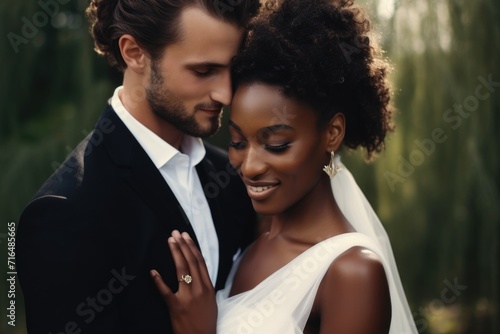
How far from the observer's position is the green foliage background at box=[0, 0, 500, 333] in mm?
2934

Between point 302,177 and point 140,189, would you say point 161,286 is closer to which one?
point 140,189

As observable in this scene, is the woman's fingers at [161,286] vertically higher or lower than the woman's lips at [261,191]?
lower

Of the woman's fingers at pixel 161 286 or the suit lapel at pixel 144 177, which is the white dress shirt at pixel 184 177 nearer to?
the suit lapel at pixel 144 177

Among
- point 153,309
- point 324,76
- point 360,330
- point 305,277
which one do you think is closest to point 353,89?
point 324,76

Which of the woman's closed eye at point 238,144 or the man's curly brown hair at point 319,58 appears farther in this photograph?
the woman's closed eye at point 238,144

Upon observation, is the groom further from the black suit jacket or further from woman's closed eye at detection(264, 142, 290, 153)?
woman's closed eye at detection(264, 142, 290, 153)

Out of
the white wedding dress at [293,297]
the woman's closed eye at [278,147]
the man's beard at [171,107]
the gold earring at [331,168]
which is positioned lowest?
the white wedding dress at [293,297]

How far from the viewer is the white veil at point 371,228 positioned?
2.18 metres

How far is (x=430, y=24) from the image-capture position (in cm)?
295

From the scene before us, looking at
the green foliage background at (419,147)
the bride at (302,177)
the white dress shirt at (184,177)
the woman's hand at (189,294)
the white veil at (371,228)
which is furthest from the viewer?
the green foliage background at (419,147)

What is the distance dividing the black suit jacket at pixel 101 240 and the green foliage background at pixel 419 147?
89 cm

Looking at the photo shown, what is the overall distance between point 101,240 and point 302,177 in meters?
0.61

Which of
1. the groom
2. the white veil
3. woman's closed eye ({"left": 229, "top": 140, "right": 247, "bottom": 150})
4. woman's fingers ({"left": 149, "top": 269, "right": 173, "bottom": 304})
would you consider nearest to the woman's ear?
the white veil

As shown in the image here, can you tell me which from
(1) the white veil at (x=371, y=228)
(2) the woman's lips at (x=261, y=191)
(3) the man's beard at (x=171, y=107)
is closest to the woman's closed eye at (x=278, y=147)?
(2) the woman's lips at (x=261, y=191)
